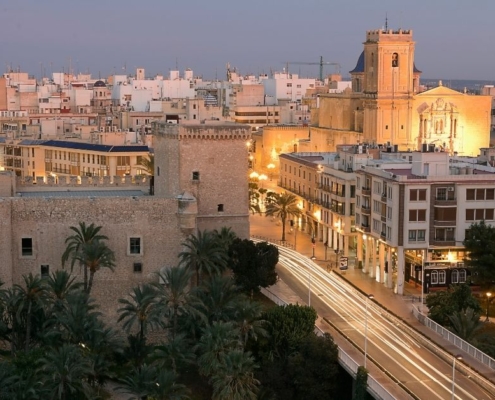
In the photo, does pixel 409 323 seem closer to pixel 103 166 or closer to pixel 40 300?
pixel 40 300

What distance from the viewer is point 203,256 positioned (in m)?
45.8

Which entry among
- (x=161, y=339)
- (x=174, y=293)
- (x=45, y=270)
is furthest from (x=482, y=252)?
(x=45, y=270)

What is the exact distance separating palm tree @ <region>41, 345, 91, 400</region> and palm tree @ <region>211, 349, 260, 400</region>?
481 centimetres

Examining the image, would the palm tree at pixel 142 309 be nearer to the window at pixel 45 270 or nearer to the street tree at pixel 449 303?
the window at pixel 45 270

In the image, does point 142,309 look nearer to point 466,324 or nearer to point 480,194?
point 466,324

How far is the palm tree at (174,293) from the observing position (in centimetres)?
4253

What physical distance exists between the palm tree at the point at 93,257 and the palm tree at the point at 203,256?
10.8 feet

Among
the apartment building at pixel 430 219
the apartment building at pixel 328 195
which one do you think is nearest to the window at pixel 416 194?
the apartment building at pixel 430 219

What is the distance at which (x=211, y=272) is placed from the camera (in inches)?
1807

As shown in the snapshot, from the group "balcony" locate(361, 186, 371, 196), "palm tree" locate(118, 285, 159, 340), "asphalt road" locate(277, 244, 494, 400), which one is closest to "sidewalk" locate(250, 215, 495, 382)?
"asphalt road" locate(277, 244, 494, 400)

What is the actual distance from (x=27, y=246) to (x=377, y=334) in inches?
606

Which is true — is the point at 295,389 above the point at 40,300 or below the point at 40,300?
below

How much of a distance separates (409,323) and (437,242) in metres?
7.73

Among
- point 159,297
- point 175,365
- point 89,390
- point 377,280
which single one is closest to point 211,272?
point 159,297
